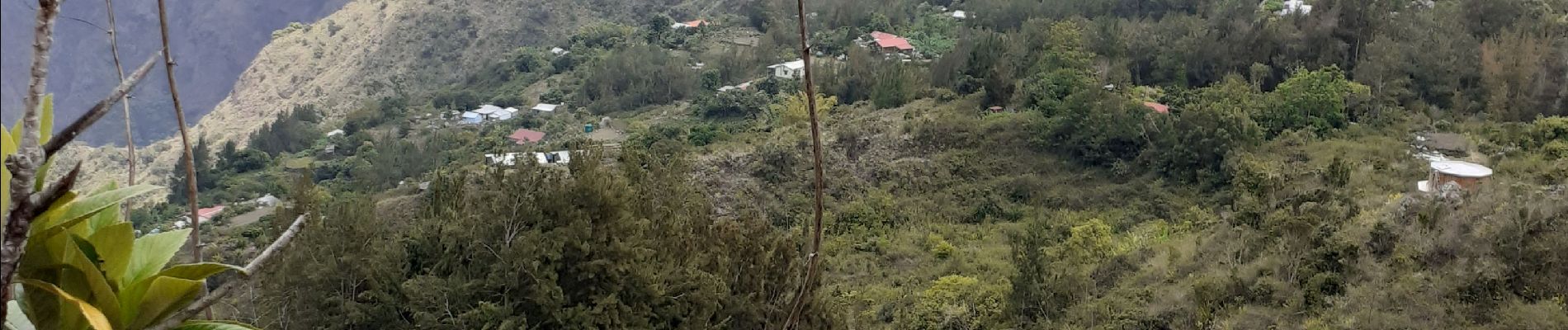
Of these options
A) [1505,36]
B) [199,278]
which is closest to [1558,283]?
[199,278]

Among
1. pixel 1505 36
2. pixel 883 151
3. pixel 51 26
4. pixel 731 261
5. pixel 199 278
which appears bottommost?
pixel 883 151

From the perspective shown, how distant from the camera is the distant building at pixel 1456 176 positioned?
1012 cm

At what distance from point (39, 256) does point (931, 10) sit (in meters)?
33.4

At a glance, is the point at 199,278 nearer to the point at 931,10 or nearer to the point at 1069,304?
the point at 1069,304

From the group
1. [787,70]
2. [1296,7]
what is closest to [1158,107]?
[1296,7]

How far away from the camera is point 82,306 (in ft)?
4.01

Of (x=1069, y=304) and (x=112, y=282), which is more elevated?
(x=112, y=282)

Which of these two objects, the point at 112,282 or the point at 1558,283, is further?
the point at 1558,283

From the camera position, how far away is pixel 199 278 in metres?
1.44

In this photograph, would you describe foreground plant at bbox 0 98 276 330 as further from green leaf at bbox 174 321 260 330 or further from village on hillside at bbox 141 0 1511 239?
village on hillside at bbox 141 0 1511 239

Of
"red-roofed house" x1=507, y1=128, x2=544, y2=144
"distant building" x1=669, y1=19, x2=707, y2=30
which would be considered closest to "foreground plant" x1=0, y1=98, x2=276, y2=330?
"red-roofed house" x1=507, y1=128, x2=544, y2=144

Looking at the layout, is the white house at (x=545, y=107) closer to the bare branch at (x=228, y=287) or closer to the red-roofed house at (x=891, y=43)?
the red-roofed house at (x=891, y=43)

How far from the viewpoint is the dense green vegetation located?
6.91m

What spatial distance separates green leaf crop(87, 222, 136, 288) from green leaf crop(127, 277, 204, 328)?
0.15 ft
